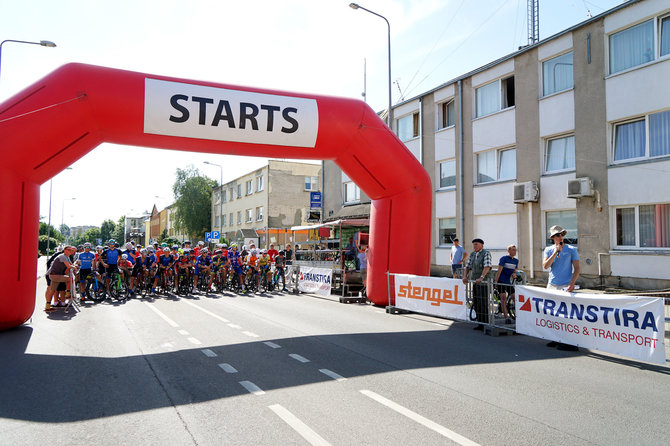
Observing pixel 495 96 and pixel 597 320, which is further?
pixel 495 96

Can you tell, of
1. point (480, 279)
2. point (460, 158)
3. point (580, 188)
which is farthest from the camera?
point (460, 158)

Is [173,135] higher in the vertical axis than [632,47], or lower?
lower

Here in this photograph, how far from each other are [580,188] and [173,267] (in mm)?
13862

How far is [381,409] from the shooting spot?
461cm

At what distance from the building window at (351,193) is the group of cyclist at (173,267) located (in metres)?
9.20

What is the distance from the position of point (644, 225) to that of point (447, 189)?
818cm

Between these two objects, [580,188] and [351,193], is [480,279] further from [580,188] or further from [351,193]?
[351,193]

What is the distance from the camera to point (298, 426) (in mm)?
4172

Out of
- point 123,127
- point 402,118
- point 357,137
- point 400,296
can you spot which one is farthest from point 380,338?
point 402,118

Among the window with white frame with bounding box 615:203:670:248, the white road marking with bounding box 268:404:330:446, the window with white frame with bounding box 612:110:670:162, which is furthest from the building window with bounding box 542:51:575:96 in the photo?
the white road marking with bounding box 268:404:330:446

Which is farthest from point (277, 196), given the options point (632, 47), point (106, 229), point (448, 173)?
point (106, 229)

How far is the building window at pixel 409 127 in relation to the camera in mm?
22969

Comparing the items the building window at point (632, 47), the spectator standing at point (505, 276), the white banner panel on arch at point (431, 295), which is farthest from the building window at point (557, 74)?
the white banner panel on arch at point (431, 295)

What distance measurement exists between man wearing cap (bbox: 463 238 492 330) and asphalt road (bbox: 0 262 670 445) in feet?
1.70
